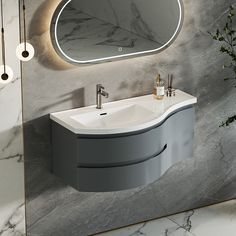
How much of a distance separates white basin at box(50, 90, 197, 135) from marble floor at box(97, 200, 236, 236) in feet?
2.67

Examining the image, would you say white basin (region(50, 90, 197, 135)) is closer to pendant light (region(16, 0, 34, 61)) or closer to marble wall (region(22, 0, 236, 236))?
marble wall (region(22, 0, 236, 236))

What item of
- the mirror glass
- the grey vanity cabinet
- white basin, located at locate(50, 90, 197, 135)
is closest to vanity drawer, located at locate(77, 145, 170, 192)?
the grey vanity cabinet

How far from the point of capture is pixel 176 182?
528 centimetres

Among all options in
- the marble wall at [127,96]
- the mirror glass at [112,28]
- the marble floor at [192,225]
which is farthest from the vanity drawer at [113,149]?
the marble floor at [192,225]

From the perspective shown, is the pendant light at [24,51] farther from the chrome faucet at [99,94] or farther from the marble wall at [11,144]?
the chrome faucet at [99,94]

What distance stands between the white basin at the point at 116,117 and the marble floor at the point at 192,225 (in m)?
0.81

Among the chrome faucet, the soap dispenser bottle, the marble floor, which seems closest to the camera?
the chrome faucet

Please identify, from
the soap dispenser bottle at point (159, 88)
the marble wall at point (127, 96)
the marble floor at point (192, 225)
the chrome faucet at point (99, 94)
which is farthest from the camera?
the marble floor at point (192, 225)

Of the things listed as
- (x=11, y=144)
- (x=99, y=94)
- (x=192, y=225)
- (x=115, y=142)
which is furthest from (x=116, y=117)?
(x=192, y=225)

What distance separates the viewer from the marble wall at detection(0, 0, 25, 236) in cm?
429

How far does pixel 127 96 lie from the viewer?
4.84m

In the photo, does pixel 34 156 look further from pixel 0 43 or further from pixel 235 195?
pixel 235 195

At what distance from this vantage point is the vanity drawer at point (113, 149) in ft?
14.4

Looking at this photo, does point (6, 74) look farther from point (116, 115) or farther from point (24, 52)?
point (116, 115)
